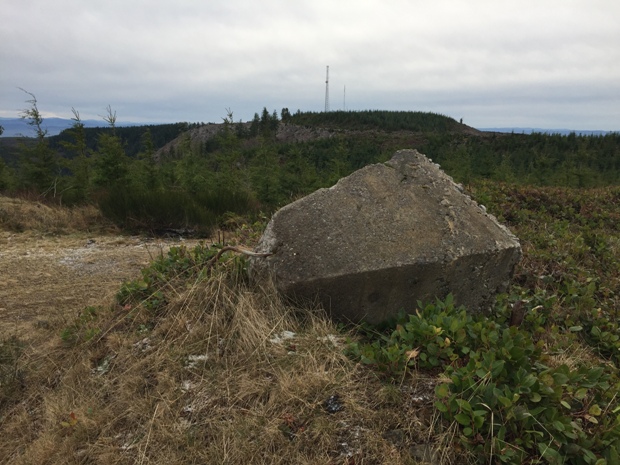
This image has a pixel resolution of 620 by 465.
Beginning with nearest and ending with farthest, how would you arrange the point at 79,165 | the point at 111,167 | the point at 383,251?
the point at 383,251 → the point at 111,167 → the point at 79,165

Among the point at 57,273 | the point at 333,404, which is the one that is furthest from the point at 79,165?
the point at 333,404

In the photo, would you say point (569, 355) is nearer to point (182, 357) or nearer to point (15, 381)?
point (182, 357)

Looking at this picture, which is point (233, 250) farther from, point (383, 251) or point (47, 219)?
point (47, 219)

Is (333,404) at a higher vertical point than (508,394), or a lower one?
lower

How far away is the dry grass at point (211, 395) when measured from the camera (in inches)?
73.3

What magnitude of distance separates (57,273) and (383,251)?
4.09 meters

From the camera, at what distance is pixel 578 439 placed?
1689 mm

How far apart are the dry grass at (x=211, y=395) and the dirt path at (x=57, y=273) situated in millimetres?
758

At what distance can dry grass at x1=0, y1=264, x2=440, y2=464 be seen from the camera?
6.11 ft

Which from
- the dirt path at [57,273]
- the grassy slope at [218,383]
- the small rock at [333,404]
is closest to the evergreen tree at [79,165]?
the dirt path at [57,273]

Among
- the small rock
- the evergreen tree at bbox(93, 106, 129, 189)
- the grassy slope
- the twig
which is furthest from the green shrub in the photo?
the evergreen tree at bbox(93, 106, 129, 189)

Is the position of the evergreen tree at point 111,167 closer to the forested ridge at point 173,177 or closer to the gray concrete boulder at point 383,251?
the forested ridge at point 173,177

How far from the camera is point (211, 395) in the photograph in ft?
7.14

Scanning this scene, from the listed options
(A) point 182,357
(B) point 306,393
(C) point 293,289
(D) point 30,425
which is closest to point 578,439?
(B) point 306,393
